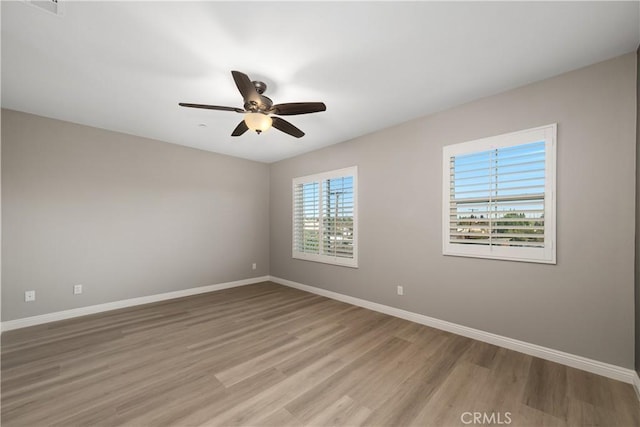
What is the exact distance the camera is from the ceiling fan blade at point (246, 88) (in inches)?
74.2

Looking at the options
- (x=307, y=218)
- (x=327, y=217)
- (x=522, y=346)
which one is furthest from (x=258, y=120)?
Answer: (x=522, y=346)

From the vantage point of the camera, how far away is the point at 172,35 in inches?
73.7

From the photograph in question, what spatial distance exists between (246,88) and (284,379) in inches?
94.5

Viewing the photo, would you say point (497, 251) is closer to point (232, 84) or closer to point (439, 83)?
point (439, 83)

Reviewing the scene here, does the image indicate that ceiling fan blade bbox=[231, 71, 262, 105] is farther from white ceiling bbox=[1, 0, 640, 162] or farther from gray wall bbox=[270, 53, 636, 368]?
gray wall bbox=[270, 53, 636, 368]

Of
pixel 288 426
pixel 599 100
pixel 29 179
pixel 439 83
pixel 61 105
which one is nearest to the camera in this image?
pixel 288 426

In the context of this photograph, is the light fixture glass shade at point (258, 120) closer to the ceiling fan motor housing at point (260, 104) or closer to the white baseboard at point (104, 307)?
the ceiling fan motor housing at point (260, 104)

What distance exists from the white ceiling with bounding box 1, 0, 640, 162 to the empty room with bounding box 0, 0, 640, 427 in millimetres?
20

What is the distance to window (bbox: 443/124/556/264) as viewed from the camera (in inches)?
94.3

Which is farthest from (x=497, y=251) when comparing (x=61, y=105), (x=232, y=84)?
(x=61, y=105)

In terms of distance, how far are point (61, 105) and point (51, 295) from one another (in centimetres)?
242
